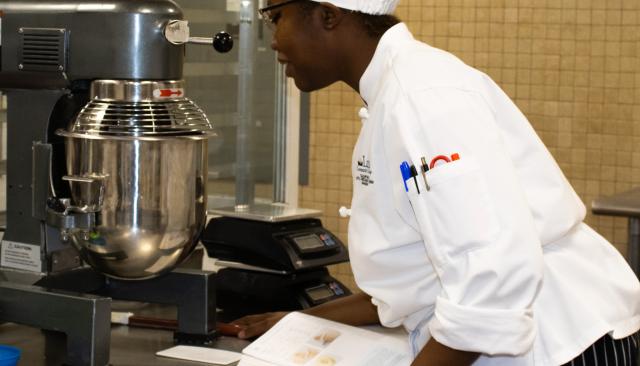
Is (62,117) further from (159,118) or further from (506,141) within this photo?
(506,141)

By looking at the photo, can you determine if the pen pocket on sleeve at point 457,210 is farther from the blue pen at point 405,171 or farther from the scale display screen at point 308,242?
the scale display screen at point 308,242

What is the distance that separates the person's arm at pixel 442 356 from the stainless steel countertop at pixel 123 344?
0.55 meters

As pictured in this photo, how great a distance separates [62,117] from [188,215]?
0.31m

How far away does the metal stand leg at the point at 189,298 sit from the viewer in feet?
6.69

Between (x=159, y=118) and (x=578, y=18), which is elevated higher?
(x=578, y=18)

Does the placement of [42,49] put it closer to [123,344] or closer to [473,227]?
[123,344]

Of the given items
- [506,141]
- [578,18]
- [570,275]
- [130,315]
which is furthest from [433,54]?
[578,18]

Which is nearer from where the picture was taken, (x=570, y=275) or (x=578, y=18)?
→ (x=570, y=275)

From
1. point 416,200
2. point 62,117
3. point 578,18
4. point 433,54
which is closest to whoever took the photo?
point 416,200

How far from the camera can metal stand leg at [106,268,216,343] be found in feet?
6.69

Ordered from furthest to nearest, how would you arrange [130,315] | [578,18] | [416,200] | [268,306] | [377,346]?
[578,18] < [268,306] < [130,315] < [377,346] < [416,200]

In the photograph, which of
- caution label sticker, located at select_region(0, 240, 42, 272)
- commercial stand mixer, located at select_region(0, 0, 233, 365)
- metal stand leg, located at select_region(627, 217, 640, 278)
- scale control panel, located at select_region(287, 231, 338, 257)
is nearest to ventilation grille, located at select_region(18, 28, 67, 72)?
commercial stand mixer, located at select_region(0, 0, 233, 365)

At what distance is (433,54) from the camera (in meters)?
1.54

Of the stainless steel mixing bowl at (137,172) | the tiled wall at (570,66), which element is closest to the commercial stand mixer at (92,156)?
the stainless steel mixing bowl at (137,172)
